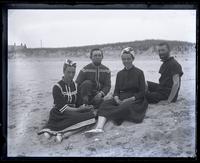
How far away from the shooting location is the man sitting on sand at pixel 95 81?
14.8 feet

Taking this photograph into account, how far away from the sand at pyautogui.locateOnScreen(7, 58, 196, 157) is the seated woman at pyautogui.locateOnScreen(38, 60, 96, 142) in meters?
0.08

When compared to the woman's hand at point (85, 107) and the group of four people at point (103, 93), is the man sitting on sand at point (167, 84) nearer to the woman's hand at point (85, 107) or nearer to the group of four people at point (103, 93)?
the group of four people at point (103, 93)

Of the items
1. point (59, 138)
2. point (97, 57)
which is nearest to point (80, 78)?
point (97, 57)

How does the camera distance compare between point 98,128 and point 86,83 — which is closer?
point 98,128

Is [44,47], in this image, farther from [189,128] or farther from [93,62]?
[189,128]

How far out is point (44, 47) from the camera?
15.0 ft

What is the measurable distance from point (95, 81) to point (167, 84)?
101cm

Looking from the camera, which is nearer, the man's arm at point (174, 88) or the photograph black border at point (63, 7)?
the photograph black border at point (63, 7)

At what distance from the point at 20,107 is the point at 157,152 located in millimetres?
1995

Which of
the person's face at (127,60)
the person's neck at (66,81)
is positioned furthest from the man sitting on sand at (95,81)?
the person's face at (127,60)

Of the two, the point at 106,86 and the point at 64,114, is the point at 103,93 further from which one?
the point at 64,114

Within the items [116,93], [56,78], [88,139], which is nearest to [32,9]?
[56,78]

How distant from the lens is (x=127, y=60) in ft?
14.8

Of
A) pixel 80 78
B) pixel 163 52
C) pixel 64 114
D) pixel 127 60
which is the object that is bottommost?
pixel 64 114
